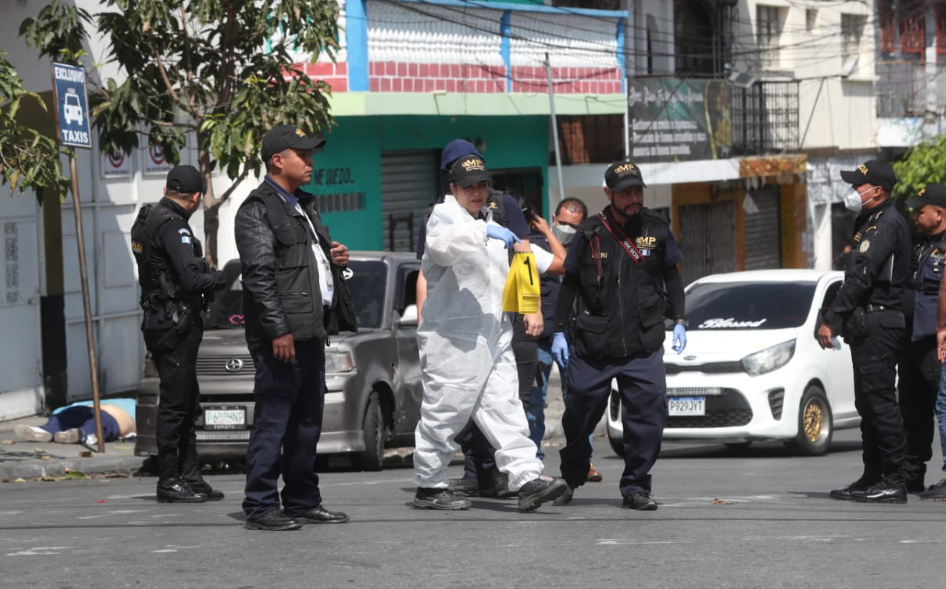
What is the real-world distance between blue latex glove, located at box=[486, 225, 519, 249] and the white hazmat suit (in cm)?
6

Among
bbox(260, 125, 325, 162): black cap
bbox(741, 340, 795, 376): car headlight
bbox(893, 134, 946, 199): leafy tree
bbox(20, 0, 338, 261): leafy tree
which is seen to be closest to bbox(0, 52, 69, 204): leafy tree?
bbox(20, 0, 338, 261): leafy tree

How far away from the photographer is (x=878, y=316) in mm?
9078

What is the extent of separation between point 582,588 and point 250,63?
9.93 metres

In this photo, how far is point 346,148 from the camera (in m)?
22.6

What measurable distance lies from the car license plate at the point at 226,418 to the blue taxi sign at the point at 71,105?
2.54 m

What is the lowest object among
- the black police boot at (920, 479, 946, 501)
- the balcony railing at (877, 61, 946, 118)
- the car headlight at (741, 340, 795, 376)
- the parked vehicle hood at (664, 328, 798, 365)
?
the black police boot at (920, 479, 946, 501)

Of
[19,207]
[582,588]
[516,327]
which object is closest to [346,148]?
[19,207]

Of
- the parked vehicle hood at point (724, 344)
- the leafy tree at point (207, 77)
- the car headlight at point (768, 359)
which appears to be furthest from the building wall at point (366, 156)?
the car headlight at point (768, 359)

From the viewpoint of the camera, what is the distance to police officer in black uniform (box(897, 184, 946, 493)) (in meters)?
9.48

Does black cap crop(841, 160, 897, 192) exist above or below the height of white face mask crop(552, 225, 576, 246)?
above

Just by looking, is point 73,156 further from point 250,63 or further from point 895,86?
point 895,86

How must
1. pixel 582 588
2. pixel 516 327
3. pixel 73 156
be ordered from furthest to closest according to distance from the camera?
pixel 73 156
pixel 516 327
pixel 582 588

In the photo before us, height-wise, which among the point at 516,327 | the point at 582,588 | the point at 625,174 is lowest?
the point at 582,588

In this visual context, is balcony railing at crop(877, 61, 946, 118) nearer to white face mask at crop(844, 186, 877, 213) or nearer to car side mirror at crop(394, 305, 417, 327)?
car side mirror at crop(394, 305, 417, 327)
